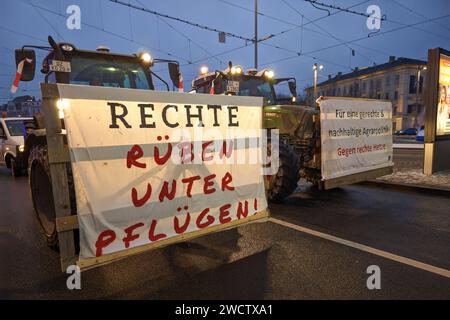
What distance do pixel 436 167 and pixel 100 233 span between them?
9.00 meters

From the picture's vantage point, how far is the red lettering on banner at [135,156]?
273 centimetres

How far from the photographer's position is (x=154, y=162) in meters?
2.87

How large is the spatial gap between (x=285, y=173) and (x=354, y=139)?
1.67 meters

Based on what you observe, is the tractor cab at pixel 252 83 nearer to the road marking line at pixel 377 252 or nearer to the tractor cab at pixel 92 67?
the tractor cab at pixel 92 67

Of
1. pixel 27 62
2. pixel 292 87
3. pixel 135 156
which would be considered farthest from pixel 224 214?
pixel 292 87

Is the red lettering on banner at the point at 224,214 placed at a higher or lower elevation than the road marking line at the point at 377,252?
higher

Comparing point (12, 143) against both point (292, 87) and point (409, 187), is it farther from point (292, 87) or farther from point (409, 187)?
point (409, 187)

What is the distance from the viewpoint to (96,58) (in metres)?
5.05

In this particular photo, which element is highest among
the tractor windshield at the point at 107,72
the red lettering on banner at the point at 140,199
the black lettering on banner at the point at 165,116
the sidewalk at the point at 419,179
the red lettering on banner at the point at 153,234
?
the tractor windshield at the point at 107,72

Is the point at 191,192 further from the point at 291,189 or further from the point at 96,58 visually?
the point at 96,58

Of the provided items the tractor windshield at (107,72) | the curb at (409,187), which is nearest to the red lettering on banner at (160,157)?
the tractor windshield at (107,72)

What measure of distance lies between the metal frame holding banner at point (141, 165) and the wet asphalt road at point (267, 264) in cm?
46
